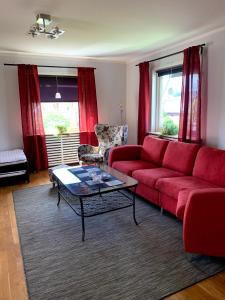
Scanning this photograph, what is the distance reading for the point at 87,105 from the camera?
507 centimetres

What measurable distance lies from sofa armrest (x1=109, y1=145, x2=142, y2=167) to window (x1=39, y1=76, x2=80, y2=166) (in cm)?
148

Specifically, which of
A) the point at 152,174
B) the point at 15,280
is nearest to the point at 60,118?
the point at 152,174

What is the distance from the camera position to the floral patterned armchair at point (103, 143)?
4246 millimetres

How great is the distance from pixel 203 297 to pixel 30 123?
4.02 m

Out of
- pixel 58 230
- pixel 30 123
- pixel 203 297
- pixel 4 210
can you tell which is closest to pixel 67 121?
pixel 30 123

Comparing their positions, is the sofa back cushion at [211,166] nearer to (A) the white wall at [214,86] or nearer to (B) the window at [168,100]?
(A) the white wall at [214,86]

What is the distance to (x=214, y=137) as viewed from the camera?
3383 millimetres

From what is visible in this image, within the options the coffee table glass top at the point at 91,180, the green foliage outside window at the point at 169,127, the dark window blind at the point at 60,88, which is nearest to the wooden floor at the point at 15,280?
the coffee table glass top at the point at 91,180

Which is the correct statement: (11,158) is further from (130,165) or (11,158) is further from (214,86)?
(214,86)

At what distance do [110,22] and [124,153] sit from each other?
1998 millimetres

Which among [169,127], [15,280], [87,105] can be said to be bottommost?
[15,280]

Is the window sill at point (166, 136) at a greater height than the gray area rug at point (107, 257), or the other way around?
the window sill at point (166, 136)

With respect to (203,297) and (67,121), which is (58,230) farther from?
(67,121)

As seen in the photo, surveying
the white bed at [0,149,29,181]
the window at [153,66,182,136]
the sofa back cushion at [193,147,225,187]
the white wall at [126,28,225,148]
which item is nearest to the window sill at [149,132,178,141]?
the window at [153,66,182,136]
